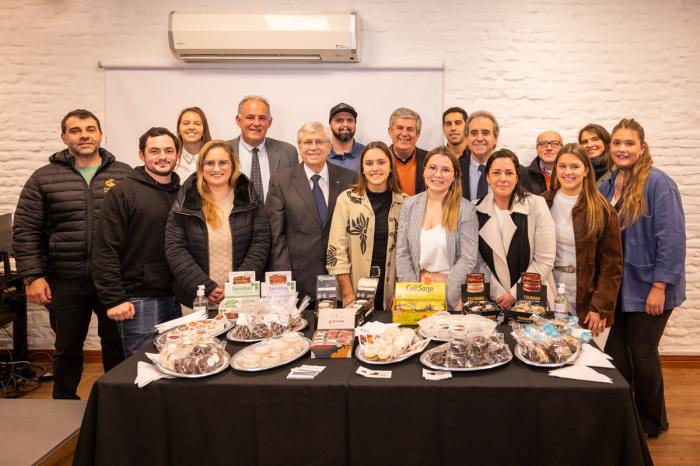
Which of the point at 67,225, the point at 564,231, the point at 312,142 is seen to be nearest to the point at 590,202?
the point at 564,231

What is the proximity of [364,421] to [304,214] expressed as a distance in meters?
1.64

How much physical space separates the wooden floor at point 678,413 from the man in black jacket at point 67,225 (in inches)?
35.3

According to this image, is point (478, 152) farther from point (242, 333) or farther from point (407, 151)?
point (242, 333)

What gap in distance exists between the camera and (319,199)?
128 inches

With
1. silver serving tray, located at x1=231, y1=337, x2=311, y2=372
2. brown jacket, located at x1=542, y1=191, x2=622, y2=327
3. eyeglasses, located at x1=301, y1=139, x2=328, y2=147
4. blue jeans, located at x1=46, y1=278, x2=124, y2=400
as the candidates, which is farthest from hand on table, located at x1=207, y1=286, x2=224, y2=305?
brown jacket, located at x1=542, y1=191, x2=622, y2=327

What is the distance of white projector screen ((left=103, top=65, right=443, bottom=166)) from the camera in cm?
428

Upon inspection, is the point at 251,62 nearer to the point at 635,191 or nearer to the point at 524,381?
the point at 635,191

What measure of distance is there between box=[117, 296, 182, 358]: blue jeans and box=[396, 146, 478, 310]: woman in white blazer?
4.34ft

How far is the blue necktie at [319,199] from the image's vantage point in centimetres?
323

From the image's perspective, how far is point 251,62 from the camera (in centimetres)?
428

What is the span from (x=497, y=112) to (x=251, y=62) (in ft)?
6.79

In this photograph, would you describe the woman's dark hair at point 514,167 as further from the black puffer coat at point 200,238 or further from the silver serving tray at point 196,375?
the silver serving tray at point 196,375

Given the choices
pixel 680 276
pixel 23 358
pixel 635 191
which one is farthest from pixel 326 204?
pixel 23 358

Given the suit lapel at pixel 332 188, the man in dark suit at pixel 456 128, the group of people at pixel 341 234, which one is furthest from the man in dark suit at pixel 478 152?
the suit lapel at pixel 332 188
